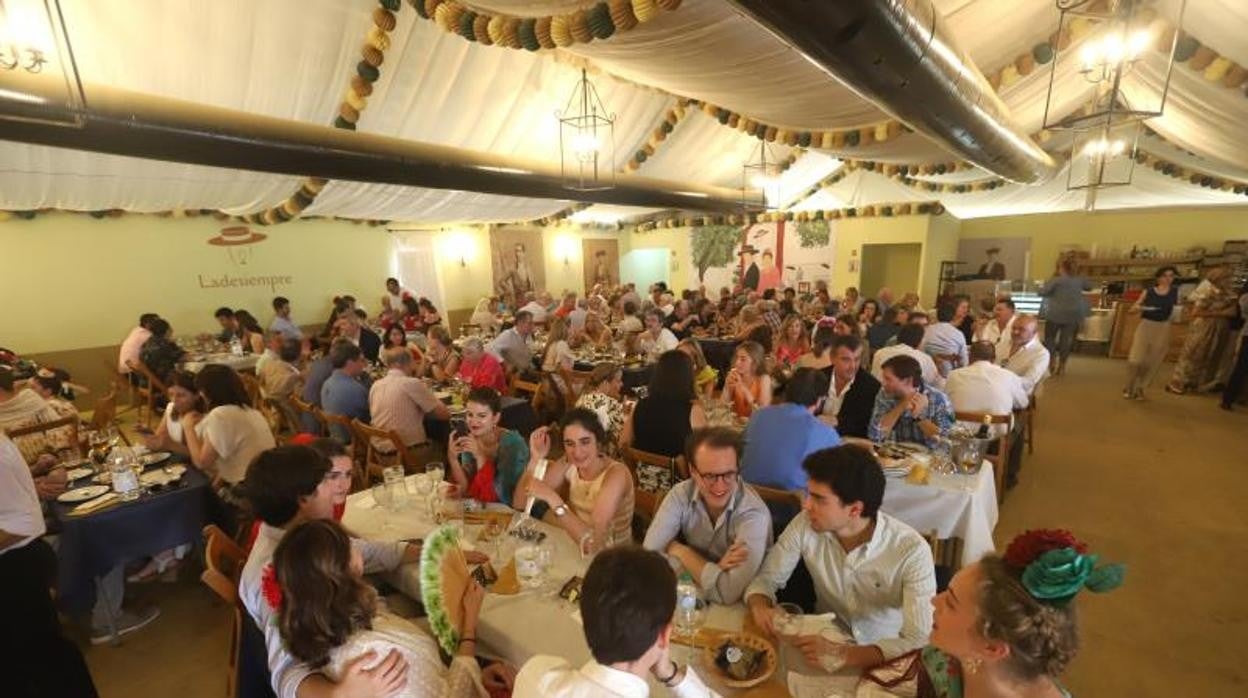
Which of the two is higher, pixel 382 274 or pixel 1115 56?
pixel 1115 56

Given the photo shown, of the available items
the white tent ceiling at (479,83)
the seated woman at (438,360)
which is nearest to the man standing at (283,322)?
the white tent ceiling at (479,83)

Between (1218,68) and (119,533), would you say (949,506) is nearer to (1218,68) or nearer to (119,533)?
(1218,68)

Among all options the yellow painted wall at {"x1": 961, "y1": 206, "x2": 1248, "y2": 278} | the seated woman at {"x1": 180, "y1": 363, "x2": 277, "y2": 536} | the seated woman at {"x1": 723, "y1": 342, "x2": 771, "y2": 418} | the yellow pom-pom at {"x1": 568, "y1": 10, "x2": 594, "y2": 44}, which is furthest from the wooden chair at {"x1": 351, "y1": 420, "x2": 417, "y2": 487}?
the yellow painted wall at {"x1": 961, "y1": 206, "x2": 1248, "y2": 278}

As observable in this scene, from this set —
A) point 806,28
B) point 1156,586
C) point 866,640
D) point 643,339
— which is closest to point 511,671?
point 866,640

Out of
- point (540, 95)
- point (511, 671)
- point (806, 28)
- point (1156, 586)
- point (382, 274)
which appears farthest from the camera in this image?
point (382, 274)

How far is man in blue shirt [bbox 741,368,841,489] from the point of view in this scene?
2.70 metres

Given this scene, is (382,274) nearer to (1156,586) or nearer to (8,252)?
(8,252)

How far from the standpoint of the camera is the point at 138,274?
7.98m

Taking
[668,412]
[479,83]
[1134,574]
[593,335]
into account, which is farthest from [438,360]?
[1134,574]

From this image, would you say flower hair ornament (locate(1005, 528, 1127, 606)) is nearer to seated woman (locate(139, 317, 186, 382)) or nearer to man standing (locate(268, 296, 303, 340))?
seated woman (locate(139, 317, 186, 382))

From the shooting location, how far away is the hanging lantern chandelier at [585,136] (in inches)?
244

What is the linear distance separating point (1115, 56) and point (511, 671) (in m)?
4.27

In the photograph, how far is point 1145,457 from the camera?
5.12 meters

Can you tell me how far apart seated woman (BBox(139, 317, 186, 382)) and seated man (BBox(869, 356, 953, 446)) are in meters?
7.70
